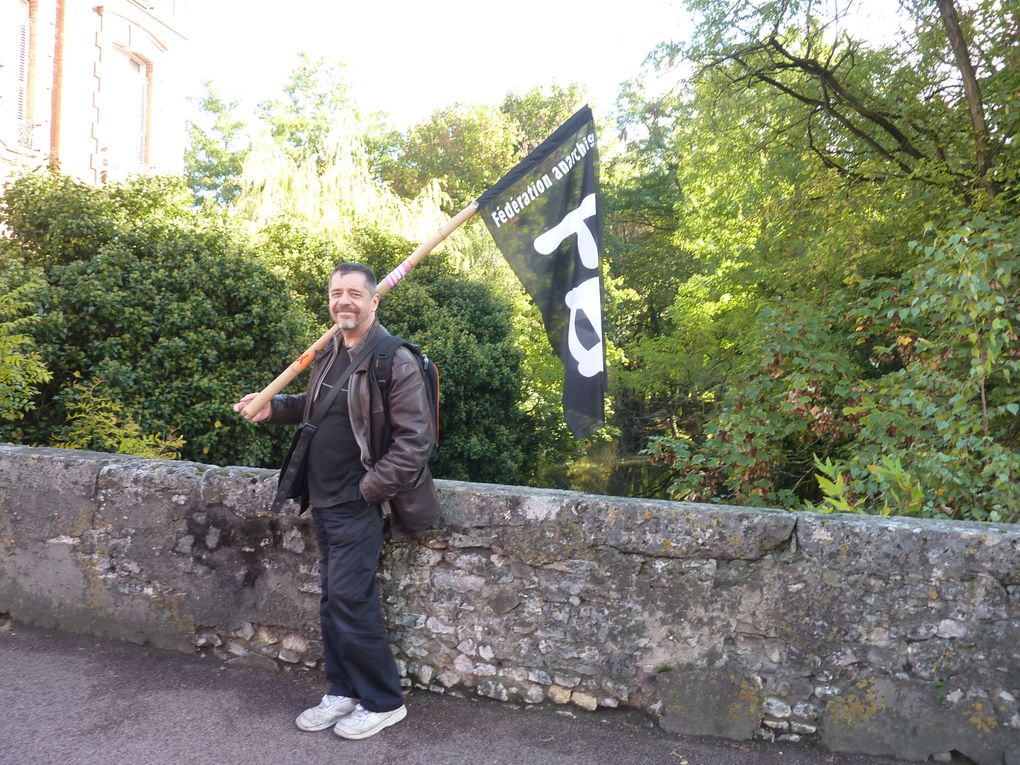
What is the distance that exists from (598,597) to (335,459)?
120 cm

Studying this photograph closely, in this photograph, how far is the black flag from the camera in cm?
389

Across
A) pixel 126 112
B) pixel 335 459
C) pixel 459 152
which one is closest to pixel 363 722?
pixel 335 459

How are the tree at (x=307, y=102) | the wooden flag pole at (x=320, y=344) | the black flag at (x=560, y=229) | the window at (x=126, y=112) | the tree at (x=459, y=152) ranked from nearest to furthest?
the wooden flag pole at (x=320, y=344) < the black flag at (x=560, y=229) < the window at (x=126, y=112) < the tree at (x=459, y=152) < the tree at (x=307, y=102)

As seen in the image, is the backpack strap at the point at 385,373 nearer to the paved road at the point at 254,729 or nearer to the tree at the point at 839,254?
the paved road at the point at 254,729

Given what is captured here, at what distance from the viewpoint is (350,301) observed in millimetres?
3473

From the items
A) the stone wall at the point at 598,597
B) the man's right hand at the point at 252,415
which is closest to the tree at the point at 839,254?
the stone wall at the point at 598,597

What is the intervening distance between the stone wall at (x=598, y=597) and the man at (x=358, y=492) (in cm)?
33

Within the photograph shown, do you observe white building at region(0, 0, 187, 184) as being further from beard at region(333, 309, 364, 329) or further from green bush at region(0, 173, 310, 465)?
beard at region(333, 309, 364, 329)

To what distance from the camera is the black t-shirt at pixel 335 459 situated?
A: 3410mm

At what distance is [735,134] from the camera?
1153 cm

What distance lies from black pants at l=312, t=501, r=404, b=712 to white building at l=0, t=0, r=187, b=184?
13679 mm

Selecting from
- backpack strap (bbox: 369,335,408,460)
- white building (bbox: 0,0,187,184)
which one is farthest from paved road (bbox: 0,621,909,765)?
white building (bbox: 0,0,187,184)

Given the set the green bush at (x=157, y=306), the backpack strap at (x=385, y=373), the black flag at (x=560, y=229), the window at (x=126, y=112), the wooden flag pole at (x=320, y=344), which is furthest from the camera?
the window at (x=126, y=112)

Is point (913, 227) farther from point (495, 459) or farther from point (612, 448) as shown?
point (612, 448)
